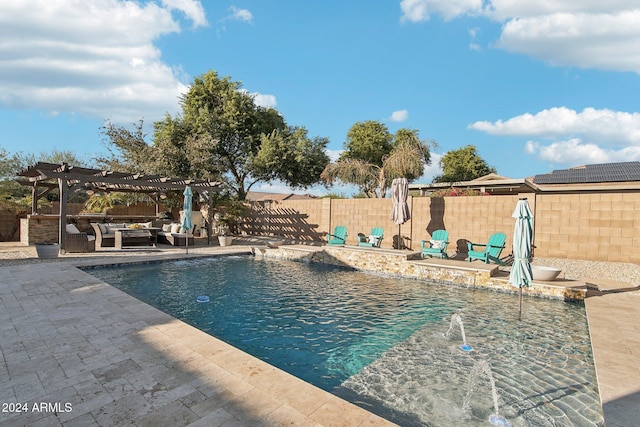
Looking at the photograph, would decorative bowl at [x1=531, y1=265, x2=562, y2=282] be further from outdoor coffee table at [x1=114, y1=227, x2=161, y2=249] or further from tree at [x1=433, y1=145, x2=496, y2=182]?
tree at [x1=433, y1=145, x2=496, y2=182]

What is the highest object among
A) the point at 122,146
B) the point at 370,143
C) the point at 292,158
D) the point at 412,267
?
the point at 370,143

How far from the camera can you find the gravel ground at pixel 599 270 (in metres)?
8.33

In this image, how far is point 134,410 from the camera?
259cm

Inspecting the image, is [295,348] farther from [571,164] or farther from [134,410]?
[571,164]

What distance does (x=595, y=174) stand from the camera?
16078 millimetres

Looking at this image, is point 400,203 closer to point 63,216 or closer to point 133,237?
point 133,237

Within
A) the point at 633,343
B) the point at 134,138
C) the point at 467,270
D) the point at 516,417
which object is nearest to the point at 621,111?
the point at 467,270

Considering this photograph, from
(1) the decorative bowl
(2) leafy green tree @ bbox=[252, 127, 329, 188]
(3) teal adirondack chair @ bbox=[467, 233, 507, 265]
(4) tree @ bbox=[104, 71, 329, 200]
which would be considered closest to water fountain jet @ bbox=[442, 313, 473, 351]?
(1) the decorative bowl

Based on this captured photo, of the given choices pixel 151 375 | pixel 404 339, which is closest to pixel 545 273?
pixel 404 339

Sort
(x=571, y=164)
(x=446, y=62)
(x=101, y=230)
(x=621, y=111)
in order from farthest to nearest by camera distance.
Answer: (x=571, y=164), (x=446, y=62), (x=621, y=111), (x=101, y=230)

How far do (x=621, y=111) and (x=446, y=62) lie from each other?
26.0 ft

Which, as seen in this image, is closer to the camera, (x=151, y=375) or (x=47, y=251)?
(x=151, y=375)

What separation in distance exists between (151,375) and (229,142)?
20.6 m

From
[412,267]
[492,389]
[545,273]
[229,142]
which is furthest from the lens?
[229,142]
